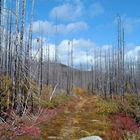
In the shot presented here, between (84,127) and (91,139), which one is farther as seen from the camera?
(84,127)

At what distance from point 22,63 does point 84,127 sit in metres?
14.6

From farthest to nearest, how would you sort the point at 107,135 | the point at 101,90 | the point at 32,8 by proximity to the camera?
the point at 101,90 → the point at 32,8 → the point at 107,135

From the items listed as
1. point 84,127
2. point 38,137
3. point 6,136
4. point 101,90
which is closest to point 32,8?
point 84,127

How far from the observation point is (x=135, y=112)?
21109mm

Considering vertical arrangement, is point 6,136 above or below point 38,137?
above

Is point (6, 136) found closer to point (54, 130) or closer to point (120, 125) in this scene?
point (54, 130)

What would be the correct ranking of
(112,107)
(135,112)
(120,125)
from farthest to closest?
(112,107), (135,112), (120,125)

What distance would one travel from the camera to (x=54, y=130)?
1741cm

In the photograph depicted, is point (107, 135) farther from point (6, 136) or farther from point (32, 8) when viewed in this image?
point (32, 8)

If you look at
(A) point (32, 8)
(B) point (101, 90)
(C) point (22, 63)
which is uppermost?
(A) point (32, 8)

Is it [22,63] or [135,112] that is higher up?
[22,63]

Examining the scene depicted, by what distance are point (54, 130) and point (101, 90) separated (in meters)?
49.9

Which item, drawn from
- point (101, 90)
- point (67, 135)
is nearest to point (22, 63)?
point (67, 135)

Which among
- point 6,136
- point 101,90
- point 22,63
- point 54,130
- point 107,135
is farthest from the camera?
point 101,90
